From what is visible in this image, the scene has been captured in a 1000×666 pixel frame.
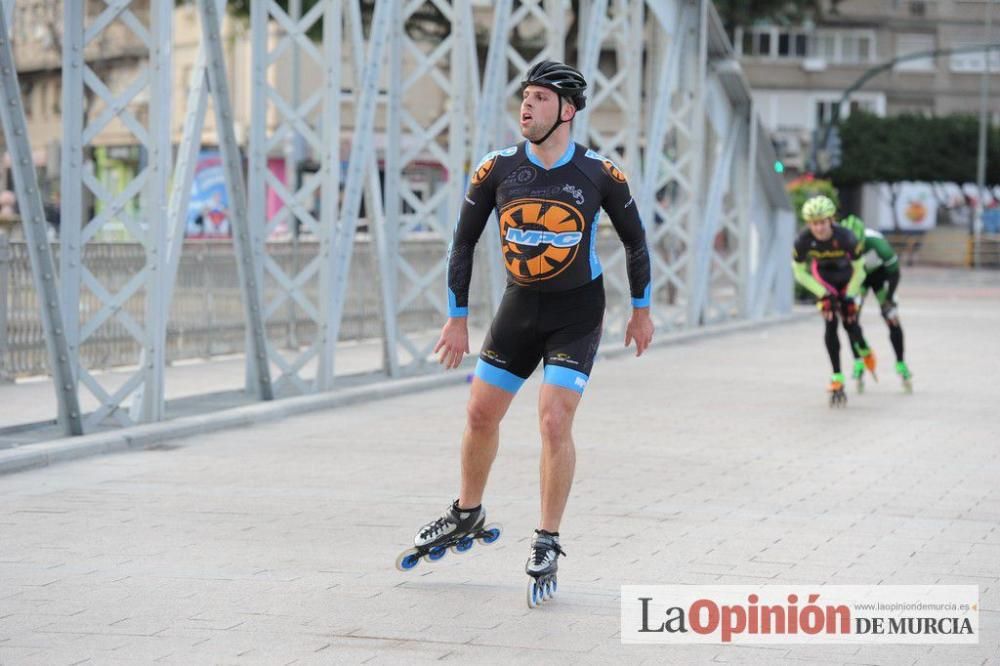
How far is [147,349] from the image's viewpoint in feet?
40.7

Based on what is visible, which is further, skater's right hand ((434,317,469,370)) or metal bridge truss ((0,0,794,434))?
metal bridge truss ((0,0,794,434))

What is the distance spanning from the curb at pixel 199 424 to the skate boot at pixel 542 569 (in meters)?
4.43

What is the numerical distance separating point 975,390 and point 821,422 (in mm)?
3551

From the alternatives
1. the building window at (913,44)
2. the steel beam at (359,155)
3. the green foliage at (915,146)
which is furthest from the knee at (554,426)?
the building window at (913,44)

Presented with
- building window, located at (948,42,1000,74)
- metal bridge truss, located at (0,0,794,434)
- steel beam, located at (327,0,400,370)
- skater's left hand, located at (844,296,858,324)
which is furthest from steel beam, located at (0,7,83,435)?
building window, located at (948,42,1000,74)

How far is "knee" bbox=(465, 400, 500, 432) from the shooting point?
746 centimetres

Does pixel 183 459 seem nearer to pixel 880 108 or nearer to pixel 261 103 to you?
pixel 261 103

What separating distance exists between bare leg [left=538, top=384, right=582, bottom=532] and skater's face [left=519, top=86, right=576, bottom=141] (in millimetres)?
982

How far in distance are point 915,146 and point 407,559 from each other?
6365 centimetres

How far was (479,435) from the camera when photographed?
752 centimetres

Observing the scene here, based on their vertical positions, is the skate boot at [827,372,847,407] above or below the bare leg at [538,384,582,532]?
below

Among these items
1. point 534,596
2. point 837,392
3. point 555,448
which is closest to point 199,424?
point 837,392

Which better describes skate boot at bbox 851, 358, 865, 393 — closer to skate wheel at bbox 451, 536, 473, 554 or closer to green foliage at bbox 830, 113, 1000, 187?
skate wheel at bbox 451, 536, 473, 554

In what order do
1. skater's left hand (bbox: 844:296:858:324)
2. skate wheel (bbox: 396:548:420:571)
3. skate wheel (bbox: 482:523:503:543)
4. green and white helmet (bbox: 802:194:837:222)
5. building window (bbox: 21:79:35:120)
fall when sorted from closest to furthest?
1. skate wheel (bbox: 396:548:420:571)
2. skate wheel (bbox: 482:523:503:543)
3. green and white helmet (bbox: 802:194:837:222)
4. skater's left hand (bbox: 844:296:858:324)
5. building window (bbox: 21:79:35:120)
